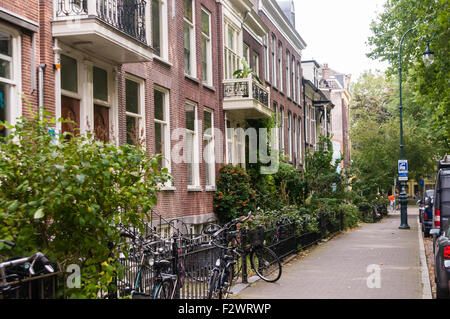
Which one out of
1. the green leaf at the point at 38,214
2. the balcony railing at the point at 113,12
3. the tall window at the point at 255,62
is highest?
the tall window at the point at 255,62

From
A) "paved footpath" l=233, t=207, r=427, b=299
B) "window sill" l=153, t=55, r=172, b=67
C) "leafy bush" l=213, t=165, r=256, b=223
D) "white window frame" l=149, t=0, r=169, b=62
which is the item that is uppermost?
"white window frame" l=149, t=0, r=169, b=62

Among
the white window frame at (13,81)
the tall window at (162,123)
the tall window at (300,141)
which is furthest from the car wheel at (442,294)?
the tall window at (300,141)

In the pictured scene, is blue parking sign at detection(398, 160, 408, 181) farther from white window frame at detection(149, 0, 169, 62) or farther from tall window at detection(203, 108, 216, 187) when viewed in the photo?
white window frame at detection(149, 0, 169, 62)

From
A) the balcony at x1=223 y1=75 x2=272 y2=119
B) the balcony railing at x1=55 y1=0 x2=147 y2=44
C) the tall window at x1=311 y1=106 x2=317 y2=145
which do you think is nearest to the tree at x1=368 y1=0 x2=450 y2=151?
the balcony at x1=223 y1=75 x2=272 y2=119

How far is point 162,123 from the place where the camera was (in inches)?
666

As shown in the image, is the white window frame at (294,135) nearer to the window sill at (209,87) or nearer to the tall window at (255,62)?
the tall window at (255,62)

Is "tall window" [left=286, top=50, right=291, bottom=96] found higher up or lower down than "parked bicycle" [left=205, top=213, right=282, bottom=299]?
higher up

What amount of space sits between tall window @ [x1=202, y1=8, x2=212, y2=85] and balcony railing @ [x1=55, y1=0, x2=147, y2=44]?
601 cm

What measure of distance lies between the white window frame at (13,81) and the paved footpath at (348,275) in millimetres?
4920

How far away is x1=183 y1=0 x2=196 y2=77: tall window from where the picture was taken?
62.6ft

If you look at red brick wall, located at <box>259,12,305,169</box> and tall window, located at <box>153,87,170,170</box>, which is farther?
red brick wall, located at <box>259,12,305,169</box>

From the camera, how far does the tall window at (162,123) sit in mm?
16750

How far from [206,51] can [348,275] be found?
10.5m

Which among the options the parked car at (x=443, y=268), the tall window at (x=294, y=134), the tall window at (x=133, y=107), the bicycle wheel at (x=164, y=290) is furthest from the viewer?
the tall window at (x=294, y=134)
